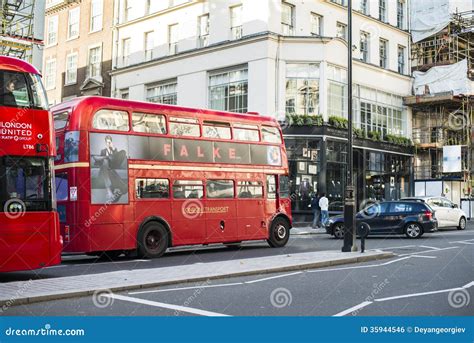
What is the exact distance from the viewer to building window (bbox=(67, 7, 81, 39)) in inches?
1706

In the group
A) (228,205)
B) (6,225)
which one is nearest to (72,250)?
(6,225)

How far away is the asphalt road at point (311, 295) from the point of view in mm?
8086

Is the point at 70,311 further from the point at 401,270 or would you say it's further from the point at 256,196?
the point at 256,196

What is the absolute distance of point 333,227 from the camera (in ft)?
78.8

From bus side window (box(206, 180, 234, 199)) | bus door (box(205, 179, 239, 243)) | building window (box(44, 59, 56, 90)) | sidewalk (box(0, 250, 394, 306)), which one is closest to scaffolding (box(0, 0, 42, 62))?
bus side window (box(206, 180, 234, 199))

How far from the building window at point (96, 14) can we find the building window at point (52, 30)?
4302mm

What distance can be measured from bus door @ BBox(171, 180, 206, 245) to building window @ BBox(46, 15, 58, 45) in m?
32.2

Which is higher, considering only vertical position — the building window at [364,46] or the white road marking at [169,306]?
the building window at [364,46]

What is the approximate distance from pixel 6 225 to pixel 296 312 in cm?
609

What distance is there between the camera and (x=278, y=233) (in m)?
19.7

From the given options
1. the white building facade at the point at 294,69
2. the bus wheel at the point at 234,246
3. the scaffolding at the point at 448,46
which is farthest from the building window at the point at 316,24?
the bus wheel at the point at 234,246

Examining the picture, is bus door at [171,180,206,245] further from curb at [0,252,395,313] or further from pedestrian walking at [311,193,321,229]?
pedestrian walking at [311,193,321,229]

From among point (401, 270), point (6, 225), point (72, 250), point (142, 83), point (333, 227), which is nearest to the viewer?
point (6, 225)

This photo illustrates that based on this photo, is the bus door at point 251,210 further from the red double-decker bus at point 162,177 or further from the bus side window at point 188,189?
the bus side window at point 188,189
